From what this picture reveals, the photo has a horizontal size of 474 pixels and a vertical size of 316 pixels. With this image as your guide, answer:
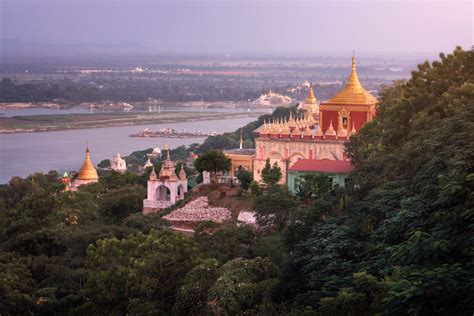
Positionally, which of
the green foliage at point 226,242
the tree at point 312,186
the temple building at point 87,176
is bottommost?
the temple building at point 87,176

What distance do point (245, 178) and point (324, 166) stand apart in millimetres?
1929

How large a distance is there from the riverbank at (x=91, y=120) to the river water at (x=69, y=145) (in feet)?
5.36

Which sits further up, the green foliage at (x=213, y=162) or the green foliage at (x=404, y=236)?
the green foliage at (x=404, y=236)

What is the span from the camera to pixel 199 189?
22.2 meters

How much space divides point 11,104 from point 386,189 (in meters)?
87.4

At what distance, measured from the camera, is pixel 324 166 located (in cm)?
2062

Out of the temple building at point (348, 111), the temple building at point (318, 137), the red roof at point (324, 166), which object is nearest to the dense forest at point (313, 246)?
the red roof at point (324, 166)

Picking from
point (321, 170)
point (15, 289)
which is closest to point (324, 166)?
point (321, 170)

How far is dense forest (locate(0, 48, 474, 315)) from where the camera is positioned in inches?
376

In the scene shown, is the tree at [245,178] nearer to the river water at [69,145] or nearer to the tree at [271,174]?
the tree at [271,174]

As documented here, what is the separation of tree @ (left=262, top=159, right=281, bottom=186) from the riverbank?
49393 mm

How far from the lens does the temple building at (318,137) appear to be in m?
23.0

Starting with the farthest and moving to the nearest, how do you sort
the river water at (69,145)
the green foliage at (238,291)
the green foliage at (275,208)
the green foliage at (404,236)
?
the river water at (69,145), the green foliage at (275,208), the green foliage at (238,291), the green foliage at (404,236)

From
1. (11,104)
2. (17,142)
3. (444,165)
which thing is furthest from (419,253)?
(11,104)
